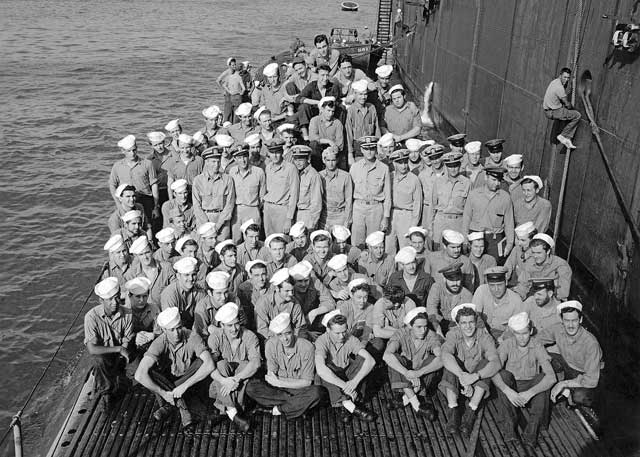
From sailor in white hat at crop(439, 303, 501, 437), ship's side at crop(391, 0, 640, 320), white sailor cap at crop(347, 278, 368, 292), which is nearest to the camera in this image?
sailor in white hat at crop(439, 303, 501, 437)

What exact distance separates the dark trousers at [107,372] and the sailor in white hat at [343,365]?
2126mm

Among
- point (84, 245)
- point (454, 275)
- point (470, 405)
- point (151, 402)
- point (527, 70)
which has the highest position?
point (527, 70)

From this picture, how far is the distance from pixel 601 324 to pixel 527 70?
4.70 metres

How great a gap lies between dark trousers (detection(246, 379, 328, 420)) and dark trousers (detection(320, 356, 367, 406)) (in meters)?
0.07

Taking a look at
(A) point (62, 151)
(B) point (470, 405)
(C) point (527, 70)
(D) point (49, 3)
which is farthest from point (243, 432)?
(D) point (49, 3)

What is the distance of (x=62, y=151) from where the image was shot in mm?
22047

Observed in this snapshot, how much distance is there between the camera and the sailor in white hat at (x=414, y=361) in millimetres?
6285

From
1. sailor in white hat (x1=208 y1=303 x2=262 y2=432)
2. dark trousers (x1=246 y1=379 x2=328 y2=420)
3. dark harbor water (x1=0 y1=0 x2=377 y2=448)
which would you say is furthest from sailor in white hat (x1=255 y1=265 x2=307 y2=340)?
dark harbor water (x1=0 y1=0 x2=377 y2=448)

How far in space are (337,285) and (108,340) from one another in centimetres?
259

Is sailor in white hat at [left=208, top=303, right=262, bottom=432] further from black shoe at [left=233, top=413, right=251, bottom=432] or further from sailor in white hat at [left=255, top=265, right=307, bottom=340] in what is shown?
sailor in white hat at [left=255, top=265, right=307, bottom=340]

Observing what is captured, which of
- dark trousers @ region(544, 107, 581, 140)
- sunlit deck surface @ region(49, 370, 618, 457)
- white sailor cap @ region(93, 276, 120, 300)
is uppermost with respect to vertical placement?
dark trousers @ region(544, 107, 581, 140)

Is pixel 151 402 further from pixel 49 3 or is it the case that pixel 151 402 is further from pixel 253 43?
pixel 49 3

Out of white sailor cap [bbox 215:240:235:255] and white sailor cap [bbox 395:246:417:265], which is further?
white sailor cap [bbox 215:240:235:255]

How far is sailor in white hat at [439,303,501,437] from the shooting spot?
605 cm
